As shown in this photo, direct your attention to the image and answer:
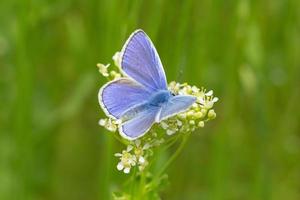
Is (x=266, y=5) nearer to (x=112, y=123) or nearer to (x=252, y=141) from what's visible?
(x=252, y=141)

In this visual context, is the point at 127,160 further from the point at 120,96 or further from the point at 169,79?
the point at 169,79

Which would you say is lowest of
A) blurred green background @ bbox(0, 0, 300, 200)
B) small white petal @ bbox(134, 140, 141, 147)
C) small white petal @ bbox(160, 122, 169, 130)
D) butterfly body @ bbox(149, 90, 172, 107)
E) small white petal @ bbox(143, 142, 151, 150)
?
blurred green background @ bbox(0, 0, 300, 200)

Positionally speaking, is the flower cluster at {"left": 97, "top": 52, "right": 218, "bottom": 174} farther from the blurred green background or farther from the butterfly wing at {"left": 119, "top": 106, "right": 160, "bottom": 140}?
the blurred green background

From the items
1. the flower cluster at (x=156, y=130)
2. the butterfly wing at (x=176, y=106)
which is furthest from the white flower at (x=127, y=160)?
the butterfly wing at (x=176, y=106)

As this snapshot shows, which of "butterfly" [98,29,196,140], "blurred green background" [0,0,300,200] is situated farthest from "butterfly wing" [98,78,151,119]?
"blurred green background" [0,0,300,200]

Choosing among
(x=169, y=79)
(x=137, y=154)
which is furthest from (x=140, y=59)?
(x=169, y=79)

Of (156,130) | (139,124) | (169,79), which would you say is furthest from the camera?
(169,79)
